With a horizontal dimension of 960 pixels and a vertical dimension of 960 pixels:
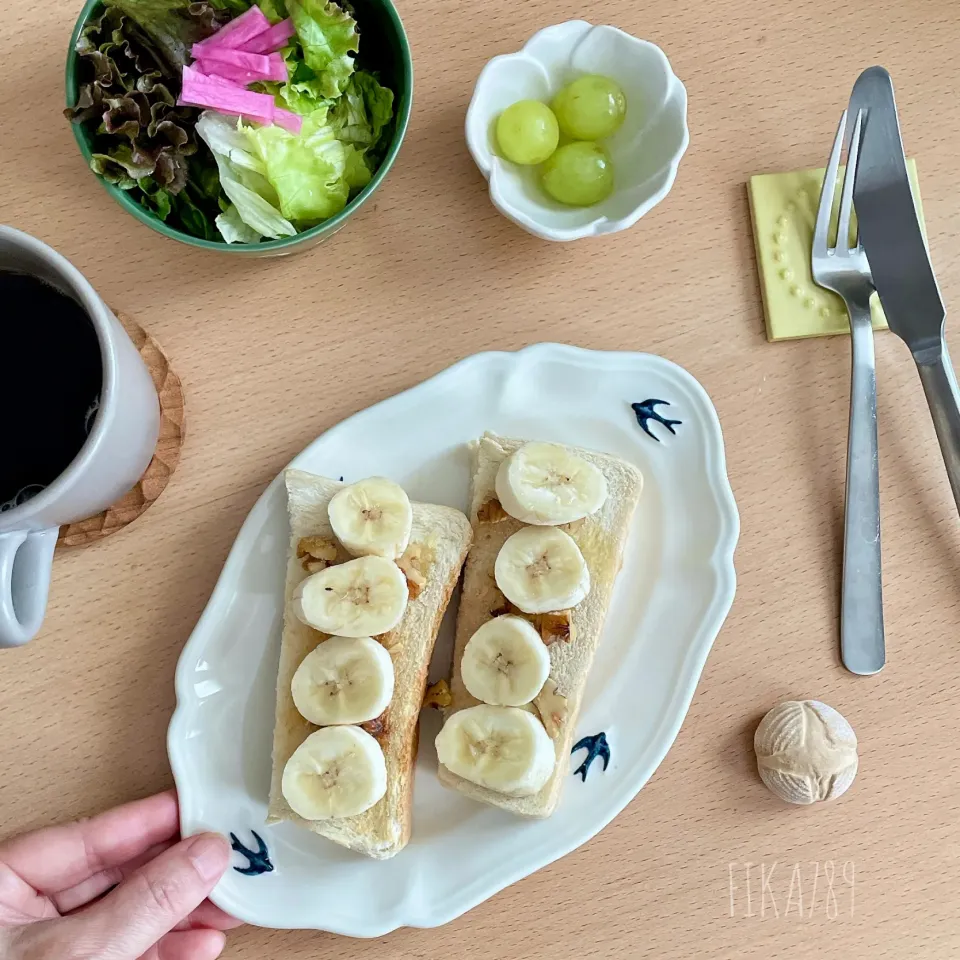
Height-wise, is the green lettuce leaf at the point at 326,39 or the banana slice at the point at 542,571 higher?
the green lettuce leaf at the point at 326,39

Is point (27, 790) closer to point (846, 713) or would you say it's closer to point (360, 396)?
point (360, 396)

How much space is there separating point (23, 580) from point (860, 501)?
913 mm

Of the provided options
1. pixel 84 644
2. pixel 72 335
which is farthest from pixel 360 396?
pixel 84 644

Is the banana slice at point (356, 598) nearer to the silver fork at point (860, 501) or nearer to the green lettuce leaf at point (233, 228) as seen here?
the green lettuce leaf at point (233, 228)

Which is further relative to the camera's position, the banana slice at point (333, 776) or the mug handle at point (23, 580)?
the banana slice at point (333, 776)

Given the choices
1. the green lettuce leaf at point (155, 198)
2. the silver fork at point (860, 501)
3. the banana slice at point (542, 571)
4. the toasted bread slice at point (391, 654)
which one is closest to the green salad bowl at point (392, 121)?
the green lettuce leaf at point (155, 198)

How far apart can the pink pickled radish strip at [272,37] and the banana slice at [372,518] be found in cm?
46

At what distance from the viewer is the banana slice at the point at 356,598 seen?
914 millimetres

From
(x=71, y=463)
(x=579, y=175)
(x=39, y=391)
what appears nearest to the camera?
(x=71, y=463)

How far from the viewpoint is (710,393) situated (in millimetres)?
1036

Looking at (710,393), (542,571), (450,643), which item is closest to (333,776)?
(450,643)

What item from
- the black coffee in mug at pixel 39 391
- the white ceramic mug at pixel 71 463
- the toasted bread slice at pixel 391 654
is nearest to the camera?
the white ceramic mug at pixel 71 463

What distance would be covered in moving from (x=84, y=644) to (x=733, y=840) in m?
0.80

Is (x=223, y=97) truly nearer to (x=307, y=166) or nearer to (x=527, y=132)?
(x=307, y=166)
